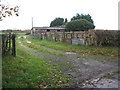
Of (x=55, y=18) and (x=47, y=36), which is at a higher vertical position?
(x=55, y=18)

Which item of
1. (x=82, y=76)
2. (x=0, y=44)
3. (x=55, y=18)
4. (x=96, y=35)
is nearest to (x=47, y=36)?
(x=96, y=35)

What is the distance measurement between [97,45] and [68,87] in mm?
10621

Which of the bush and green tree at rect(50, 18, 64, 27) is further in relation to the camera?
green tree at rect(50, 18, 64, 27)

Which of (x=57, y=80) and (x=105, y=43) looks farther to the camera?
(x=105, y=43)

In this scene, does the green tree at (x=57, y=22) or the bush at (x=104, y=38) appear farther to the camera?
the green tree at (x=57, y=22)

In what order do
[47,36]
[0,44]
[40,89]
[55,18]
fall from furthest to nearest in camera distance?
1. [55,18]
2. [47,36]
3. [0,44]
4. [40,89]

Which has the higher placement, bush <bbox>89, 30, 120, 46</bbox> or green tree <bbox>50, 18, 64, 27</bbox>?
green tree <bbox>50, 18, 64, 27</bbox>

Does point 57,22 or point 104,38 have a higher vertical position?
point 57,22

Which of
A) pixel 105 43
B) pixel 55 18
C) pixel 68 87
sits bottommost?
pixel 68 87

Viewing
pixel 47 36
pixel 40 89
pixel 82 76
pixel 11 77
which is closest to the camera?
pixel 40 89

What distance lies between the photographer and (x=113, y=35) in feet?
47.0

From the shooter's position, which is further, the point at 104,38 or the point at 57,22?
the point at 57,22

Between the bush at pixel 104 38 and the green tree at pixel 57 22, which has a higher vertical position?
the green tree at pixel 57 22

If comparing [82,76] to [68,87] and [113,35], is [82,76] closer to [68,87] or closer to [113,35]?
[68,87]
